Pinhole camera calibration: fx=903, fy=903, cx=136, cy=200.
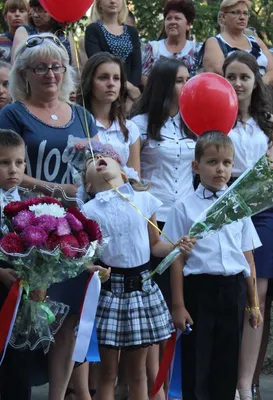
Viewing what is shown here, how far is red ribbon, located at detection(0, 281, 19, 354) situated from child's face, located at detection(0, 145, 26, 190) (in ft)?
1.95

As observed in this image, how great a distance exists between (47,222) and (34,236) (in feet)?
0.36

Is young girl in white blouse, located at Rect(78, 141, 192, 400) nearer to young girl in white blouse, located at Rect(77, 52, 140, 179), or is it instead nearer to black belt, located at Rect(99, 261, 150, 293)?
black belt, located at Rect(99, 261, 150, 293)

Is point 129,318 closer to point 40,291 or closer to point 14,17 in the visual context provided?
point 40,291

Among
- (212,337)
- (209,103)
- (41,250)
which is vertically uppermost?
(209,103)

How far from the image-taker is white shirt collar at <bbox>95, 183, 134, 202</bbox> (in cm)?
510

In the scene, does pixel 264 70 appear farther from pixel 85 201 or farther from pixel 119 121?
pixel 85 201

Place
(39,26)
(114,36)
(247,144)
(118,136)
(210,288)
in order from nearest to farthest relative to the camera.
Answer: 1. (210,288)
2. (118,136)
3. (247,144)
4. (39,26)
5. (114,36)

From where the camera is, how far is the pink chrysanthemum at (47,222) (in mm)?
4461

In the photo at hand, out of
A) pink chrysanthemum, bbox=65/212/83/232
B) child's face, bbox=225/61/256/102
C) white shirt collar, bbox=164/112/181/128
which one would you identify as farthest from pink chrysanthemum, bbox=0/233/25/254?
child's face, bbox=225/61/256/102

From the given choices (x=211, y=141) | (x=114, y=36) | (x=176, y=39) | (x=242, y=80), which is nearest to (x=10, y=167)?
(x=211, y=141)

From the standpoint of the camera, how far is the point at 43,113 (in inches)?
216

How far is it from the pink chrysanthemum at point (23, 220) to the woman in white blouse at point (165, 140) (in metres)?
1.65

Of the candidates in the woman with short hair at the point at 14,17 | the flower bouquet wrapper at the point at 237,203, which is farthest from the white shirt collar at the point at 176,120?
the woman with short hair at the point at 14,17

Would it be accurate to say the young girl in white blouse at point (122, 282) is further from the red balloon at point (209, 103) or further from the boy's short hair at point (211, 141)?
the red balloon at point (209, 103)
